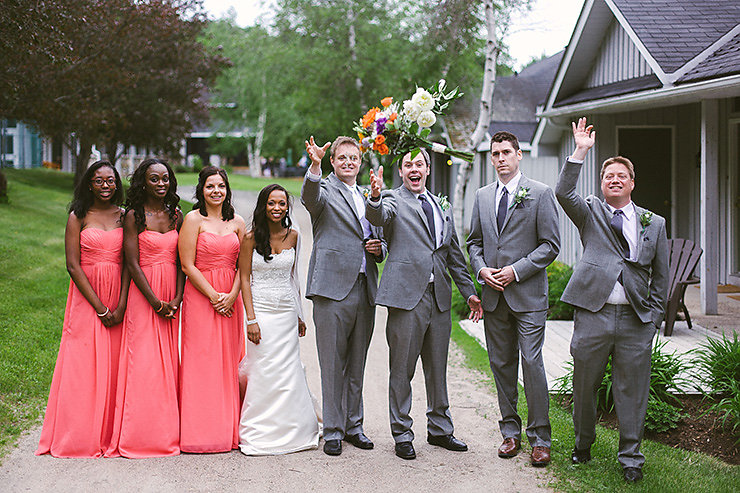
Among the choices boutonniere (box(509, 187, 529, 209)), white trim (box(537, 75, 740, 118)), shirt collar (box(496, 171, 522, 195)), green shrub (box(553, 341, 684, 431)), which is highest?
white trim (box(537, 75, 740, 118))

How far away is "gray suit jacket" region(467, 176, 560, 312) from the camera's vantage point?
5441 millimetres

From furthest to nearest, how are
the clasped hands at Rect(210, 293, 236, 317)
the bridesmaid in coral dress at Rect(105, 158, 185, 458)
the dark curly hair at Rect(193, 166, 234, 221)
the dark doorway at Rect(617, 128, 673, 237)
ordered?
the dark doorway at Rect(617, 128, 673, 237), the dark curly hair at Rect(193, 166, 234, 221), the clasped hands at Rect(210, 293, 236, 317), the bridesmaid in coral dress at Rect(105, 158, 185, 458)

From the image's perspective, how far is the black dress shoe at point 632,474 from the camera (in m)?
4.97

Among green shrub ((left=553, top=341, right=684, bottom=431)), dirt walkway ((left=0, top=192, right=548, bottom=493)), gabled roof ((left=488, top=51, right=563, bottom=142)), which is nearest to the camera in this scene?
dirt walkway ((left=0, top=192, right=548, bottom=493))

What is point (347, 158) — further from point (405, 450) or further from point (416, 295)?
point (405, 450)

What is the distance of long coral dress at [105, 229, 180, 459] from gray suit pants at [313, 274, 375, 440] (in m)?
1.08

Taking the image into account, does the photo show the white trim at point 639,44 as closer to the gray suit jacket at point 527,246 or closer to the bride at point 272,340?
the gray suit jacket at point 527,246

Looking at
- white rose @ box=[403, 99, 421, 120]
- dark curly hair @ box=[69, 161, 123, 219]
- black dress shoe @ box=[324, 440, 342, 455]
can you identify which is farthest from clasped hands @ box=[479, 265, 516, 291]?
dark curly hair @ box=[69, 161, 123, 219]

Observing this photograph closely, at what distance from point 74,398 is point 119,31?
16.1 m

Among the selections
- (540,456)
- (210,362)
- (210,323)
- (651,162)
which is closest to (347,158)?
(210,323)

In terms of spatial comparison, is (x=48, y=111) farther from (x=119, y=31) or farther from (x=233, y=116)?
(x=233, y=116)

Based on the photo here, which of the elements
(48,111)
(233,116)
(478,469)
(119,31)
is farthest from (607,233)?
(233,116)

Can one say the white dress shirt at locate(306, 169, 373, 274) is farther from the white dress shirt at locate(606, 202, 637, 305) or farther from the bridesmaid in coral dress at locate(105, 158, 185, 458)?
the white dress shirt at locate(606, 202, 637, 305)

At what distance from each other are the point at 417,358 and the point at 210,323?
1.53m
